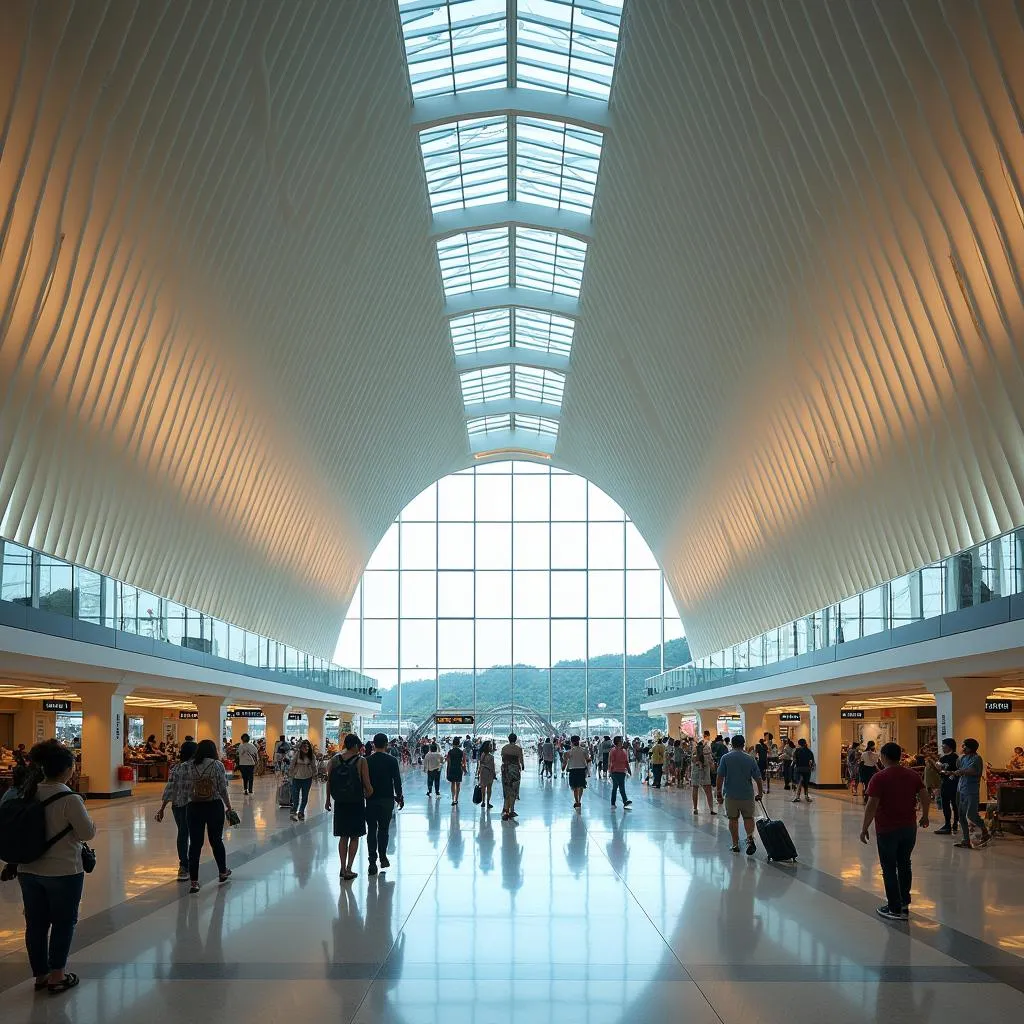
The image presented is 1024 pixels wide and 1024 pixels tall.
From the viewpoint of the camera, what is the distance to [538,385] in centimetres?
4662

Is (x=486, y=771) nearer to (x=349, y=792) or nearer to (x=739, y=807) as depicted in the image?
(x=739, y=807)

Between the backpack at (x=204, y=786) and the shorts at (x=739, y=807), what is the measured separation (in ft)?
21.7

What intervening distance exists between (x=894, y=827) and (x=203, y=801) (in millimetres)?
6447

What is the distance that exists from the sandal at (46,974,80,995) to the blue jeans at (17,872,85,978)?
0.24ft

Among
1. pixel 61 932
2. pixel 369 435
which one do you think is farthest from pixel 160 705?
pixel 61 932

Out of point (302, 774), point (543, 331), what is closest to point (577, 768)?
point (302, 774)

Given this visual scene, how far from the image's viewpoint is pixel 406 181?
24672mm

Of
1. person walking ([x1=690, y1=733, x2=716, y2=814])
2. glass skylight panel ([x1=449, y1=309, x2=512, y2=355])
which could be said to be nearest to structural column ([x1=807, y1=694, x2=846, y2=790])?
person walking ([x1=690, y1=733, x2=716, y2=814])

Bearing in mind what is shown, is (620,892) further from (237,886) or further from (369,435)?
(369,435)

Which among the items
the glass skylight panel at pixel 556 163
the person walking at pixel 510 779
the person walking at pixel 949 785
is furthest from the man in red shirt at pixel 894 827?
the glass skylight panel at pixel 556 163

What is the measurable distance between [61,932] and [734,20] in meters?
14.5

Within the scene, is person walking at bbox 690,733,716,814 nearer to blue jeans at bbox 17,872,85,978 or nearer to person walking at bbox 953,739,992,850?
person walking at bbox 953,739,992,850

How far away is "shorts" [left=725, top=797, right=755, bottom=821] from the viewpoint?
14.3 meters

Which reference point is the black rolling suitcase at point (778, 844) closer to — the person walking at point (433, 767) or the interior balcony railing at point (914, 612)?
the interior balcony railing at point (914, 612)
